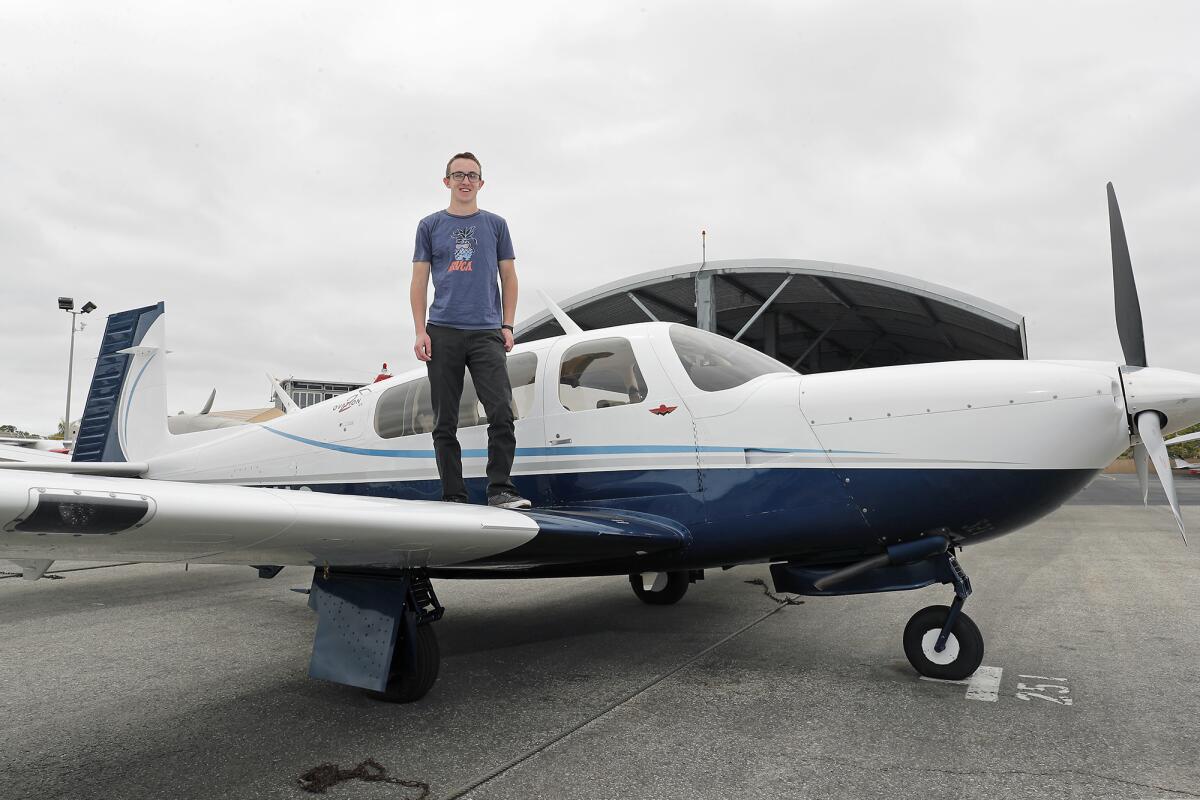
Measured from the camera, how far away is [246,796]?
2.57m

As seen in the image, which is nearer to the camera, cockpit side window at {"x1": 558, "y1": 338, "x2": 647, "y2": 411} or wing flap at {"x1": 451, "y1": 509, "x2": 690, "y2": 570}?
wing flap at {"x1": 451, "y1": 509, "x2": 690, "y2": 570}

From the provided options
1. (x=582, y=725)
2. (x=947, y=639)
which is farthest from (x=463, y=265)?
(x=947, y=639)

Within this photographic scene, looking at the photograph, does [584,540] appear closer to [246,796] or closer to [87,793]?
[246,796]

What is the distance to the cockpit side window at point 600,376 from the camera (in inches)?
159

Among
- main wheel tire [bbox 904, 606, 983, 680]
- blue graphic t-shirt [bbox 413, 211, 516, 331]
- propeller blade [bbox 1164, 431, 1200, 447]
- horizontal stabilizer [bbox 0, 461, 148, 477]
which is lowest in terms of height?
main wheel tire [bbox 904, 606, 983, 680]

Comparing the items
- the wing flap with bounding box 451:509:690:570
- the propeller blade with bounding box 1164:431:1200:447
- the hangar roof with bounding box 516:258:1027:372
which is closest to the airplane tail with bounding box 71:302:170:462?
the wing flap with bounding box 451:509:690:570

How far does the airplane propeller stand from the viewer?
3.14 m

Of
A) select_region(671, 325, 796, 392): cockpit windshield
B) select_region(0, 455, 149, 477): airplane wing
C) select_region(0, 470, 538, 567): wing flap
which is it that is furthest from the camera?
select_region(0, 455, 149, 477): airplane wing

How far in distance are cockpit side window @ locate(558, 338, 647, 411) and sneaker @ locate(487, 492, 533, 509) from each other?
2.20 feet

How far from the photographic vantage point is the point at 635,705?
3.45 metres

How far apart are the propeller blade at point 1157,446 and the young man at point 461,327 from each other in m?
2.74

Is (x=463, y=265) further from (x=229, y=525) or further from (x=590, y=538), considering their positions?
(x=229, y=525)

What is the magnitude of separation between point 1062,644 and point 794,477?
231cm

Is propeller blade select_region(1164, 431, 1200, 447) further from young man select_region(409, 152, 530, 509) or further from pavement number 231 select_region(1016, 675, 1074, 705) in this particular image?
young man select_region(409, 152, 530, 509)
